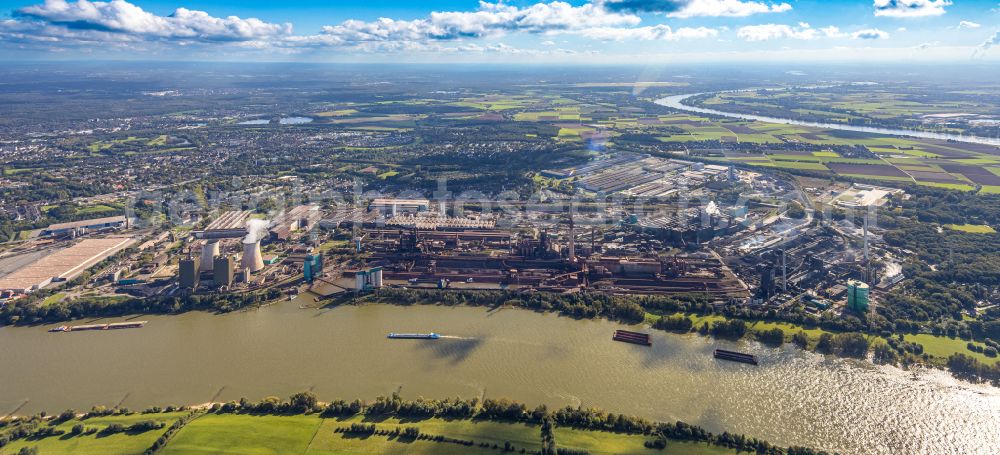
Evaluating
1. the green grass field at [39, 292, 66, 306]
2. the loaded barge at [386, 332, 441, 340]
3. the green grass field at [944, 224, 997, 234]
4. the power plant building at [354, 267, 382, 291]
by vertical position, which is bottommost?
the loaded barge at [386, 332, 441, 340]

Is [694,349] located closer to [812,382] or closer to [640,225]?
[812,382]

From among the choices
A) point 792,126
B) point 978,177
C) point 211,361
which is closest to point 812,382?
point 211,361

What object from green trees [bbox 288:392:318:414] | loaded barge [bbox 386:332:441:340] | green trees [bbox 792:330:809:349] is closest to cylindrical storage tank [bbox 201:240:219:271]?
loaded barge [bbox 386:332:441:340]

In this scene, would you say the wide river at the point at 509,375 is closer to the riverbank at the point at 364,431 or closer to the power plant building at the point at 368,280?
the riverbank at the point at 364,431

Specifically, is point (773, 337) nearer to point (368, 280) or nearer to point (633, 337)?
point (633, 337)

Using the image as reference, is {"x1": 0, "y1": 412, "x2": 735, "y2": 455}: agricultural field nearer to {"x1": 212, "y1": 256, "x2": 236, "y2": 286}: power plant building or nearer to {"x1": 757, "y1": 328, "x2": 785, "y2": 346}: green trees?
{"x1": 757, "y1": 328, "x2": 785, "y2": 346}: green trees

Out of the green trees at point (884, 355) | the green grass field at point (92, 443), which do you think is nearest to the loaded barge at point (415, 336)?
the green grass field at point (92, 443)
